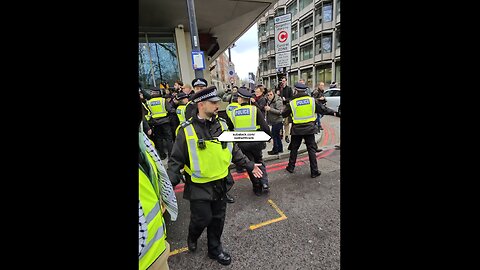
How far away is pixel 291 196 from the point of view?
3643 millimetres

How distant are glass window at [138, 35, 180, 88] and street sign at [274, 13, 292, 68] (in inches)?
251

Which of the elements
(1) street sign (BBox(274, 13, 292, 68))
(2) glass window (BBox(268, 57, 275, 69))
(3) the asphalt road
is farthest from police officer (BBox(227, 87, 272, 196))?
(2) glass window (BBox(268, 57, 275, 69))

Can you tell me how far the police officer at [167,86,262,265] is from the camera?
6.66 ft

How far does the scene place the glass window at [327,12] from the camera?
Result: 26141 millimetres

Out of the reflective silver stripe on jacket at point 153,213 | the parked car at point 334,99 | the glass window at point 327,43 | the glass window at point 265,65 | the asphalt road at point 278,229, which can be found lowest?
the asphalt road at point 278,229

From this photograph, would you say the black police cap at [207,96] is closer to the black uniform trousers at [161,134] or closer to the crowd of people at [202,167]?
the crowd of people at [202,167]

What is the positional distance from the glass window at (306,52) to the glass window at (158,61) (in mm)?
24782

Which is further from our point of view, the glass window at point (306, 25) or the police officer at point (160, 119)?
the glass window at point (306, 25)

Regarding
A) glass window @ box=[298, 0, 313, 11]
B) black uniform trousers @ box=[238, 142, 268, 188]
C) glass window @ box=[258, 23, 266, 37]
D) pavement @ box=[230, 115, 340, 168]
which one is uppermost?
glass window @ box=[258, 23, 266, 37]

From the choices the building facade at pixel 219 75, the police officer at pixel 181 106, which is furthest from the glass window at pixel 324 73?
the police officer at pixel 181 106

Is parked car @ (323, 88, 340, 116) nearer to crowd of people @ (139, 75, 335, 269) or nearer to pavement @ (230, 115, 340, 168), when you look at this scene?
pavement @ (230, 115, 340, 168)
